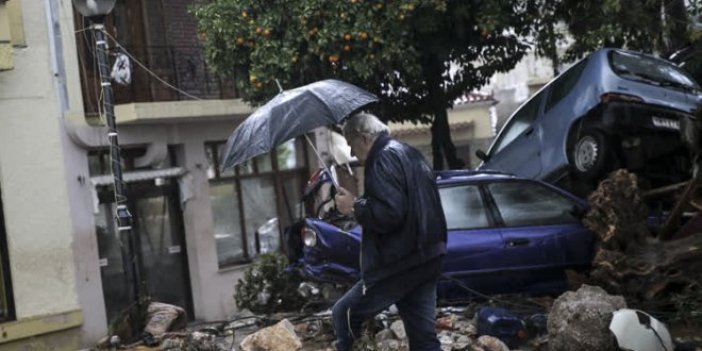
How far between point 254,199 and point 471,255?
8.57 meters

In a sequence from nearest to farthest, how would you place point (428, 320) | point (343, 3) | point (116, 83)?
point (428, 320)
point (343, 3)
point (116, 83)

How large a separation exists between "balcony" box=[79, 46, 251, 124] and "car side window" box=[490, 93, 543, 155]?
466 cm

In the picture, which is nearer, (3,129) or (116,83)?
(3,129)

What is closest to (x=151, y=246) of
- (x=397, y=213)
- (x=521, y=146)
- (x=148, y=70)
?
(x=148, y=70)

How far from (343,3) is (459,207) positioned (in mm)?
3606

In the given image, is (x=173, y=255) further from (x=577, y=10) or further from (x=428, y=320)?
(x=428, y=320)

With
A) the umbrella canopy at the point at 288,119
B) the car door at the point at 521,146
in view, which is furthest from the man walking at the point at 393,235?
the car door at the point at 521,146

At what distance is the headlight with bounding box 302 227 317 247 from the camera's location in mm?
9273

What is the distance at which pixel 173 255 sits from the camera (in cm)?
1619

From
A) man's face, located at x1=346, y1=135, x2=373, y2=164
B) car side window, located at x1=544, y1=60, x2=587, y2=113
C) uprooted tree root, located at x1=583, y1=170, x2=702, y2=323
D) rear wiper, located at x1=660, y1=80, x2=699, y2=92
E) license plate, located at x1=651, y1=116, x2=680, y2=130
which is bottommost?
uprooted tree root, located at x1=583, y1=170, x2=702, y2=323

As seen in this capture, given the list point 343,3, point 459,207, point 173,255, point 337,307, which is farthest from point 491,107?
point 337,307

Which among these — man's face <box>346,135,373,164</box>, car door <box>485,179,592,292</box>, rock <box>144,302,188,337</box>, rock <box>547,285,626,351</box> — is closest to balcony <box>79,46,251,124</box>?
rock <box>144,302,188,337</box>

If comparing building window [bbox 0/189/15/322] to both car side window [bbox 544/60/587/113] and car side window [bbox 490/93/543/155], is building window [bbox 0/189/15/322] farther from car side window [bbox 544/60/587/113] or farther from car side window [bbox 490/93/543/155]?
car side window [bbox 544/60/587/113]

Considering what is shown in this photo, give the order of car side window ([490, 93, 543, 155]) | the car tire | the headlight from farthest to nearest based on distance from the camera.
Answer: car side window ([490, 93, 543, 155]) → the car tire → the headlight
